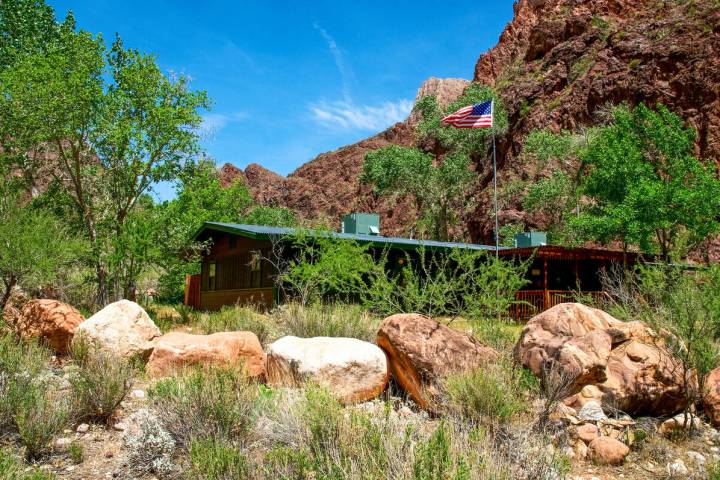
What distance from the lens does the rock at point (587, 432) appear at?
643 cm

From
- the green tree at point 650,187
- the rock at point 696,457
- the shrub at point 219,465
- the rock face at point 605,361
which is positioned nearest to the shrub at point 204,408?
the shrub at point 219,465

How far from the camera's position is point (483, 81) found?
66938 millimetres

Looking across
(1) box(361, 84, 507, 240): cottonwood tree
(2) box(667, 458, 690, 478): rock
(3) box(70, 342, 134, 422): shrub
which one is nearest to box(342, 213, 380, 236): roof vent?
(3) box(70, 342, 134, 422): shrub

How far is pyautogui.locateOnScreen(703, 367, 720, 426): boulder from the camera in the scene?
7391mm

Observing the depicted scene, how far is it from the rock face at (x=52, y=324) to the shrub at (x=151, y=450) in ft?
18.9

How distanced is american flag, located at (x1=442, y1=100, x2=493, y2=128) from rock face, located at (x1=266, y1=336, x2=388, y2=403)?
1684 centimetres

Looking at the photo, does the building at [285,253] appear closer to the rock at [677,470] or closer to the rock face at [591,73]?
the rock at [677,470]

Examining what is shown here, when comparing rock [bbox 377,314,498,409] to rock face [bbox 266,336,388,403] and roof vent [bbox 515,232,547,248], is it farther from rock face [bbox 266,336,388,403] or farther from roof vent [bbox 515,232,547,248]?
roof vent [bbox 515,232,547,248]

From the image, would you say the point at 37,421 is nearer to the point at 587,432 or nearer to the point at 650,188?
the point at 587,432

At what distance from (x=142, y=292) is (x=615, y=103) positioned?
34.3 metres

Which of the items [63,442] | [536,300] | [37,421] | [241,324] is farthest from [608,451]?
[536,300]

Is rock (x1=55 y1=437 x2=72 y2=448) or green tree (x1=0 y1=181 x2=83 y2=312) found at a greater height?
green tree (x1=0 y1=181 x2=83 y2=312)

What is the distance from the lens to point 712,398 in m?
7.44

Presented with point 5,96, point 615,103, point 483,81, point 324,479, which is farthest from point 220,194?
point 483,81
